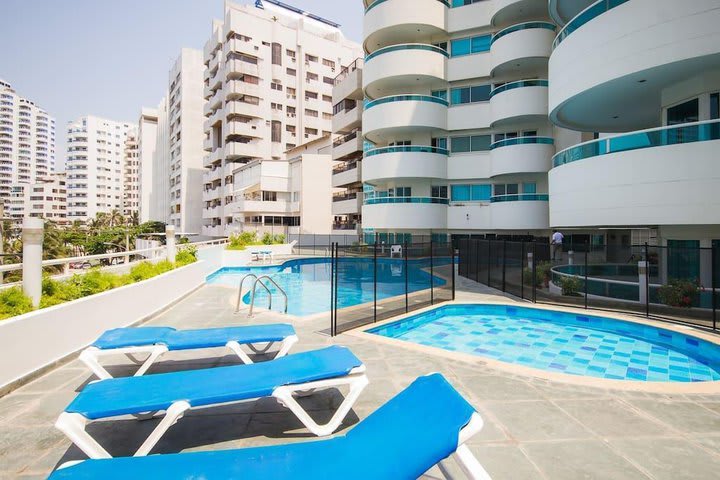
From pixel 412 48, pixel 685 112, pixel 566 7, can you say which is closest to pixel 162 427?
pixel 685 112

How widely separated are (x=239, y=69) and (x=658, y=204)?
179 feet

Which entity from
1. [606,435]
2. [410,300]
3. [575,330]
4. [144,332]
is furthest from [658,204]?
[144,332]

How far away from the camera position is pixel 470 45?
103ft

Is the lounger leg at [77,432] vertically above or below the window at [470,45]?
below

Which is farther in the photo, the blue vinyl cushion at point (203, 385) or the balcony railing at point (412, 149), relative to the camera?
the balcony railing at point (412, 149)

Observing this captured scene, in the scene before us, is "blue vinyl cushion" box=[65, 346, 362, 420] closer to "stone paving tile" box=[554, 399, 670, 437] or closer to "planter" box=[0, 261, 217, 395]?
"planter" box=[0, 261, 217, 395]

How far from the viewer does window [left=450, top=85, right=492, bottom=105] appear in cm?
3127

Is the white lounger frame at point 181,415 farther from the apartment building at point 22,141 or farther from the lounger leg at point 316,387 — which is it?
the apartment building at point 22,141

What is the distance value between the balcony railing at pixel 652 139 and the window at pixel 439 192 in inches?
705

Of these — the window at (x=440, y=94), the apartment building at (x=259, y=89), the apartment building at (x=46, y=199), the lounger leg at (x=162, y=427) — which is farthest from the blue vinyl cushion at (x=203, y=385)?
the apartment building at (x=46, y=199)

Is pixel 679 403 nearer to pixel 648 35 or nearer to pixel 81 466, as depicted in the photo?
pixel 81 466

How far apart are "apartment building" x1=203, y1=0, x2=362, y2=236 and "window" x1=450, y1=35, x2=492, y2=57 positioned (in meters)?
32.6

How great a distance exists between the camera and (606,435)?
165 inches

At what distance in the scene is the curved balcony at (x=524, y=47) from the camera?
26688 millimetres
